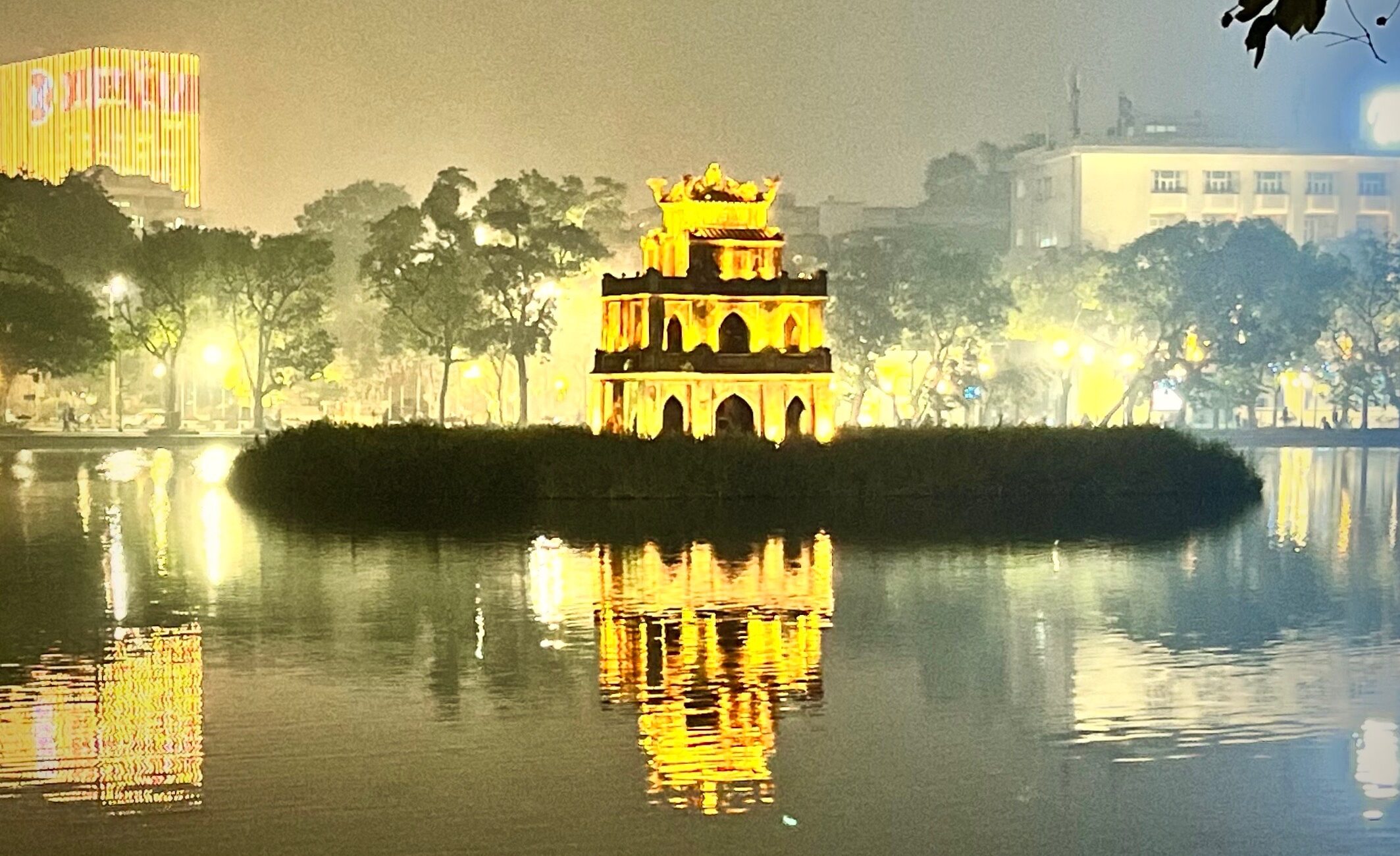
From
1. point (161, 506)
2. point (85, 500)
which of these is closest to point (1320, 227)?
point (85, 500)

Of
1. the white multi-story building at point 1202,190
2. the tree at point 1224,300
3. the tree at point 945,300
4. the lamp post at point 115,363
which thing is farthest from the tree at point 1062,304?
the lamp post at point 115,363

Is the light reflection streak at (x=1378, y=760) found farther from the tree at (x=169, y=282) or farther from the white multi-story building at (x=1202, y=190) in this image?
the white multi-story building at (x=1202, y=190)

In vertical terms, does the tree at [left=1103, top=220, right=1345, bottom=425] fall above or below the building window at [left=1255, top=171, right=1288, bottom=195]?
below

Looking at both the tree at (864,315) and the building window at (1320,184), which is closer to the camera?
the tree at (864,315)

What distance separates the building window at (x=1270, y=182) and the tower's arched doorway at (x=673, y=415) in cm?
9219

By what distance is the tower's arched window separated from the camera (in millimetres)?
56312

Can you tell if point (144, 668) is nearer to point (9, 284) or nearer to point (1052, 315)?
point (9, 284)

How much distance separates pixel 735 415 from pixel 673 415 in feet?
5.85

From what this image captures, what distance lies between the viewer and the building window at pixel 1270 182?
139250 mm

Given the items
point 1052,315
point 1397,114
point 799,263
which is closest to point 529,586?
point 1052,315

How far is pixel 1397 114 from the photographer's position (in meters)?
145

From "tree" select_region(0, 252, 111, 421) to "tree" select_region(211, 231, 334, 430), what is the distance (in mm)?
8567

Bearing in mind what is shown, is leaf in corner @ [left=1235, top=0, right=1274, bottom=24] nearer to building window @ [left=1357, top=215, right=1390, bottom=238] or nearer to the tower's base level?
the tower's base level

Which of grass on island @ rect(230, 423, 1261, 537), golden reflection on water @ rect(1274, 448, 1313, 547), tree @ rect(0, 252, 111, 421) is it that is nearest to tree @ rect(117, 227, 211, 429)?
tree @ rect(0, 252, 111, 421)
